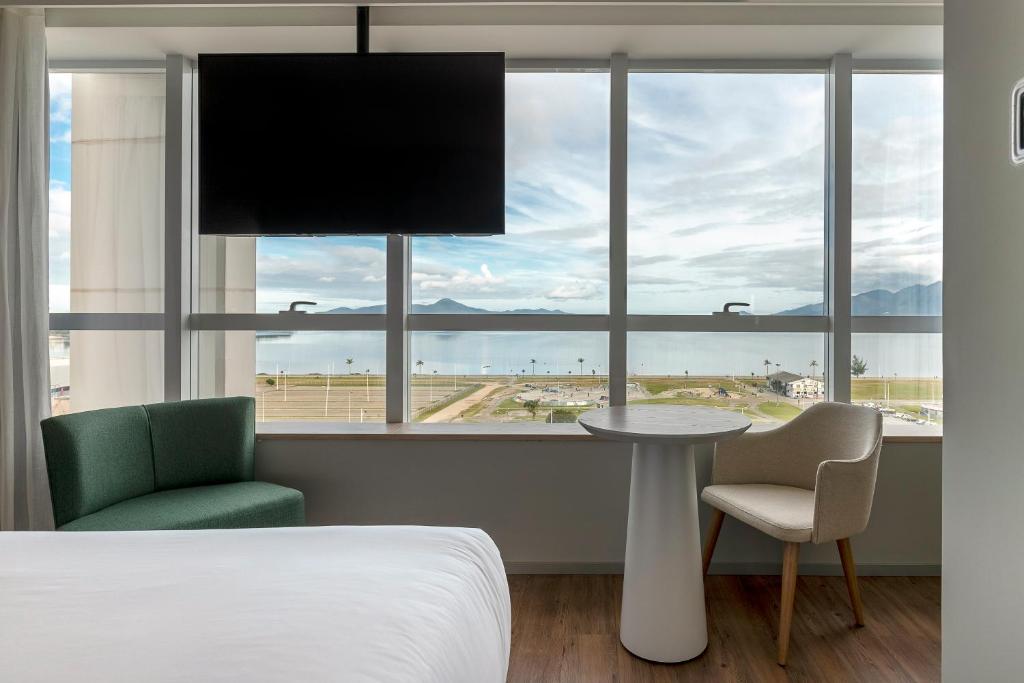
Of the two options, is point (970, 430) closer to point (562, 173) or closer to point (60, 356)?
point (562, 173)

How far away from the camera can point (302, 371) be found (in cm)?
281

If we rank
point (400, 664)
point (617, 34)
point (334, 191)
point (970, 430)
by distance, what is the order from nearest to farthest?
point (400, 664) → point (970, 430) → point (334, 191) → point (617, 34)

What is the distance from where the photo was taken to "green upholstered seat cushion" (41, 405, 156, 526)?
197cm

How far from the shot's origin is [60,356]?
272cm

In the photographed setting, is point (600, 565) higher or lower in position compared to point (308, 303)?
lower

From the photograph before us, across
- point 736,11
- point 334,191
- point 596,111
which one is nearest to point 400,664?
point 334,191

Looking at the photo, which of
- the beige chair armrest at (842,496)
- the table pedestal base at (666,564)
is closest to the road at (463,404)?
the table pedestal base at (666,564)

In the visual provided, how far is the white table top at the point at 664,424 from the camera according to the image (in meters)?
1.69

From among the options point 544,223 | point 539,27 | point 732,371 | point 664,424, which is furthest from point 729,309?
point 539,27

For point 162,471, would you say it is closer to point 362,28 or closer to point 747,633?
point 362,28

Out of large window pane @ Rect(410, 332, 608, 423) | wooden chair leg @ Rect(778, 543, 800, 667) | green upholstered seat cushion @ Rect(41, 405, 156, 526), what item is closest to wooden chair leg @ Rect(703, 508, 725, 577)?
wooden chair leg @ Rect(778, 543, 800, 667)

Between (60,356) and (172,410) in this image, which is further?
(60,356)

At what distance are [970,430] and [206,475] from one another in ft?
9.11

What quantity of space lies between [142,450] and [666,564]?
7.26 feet
